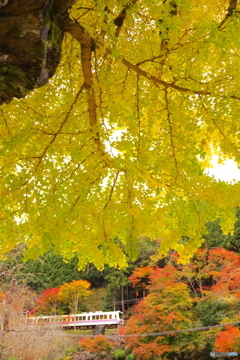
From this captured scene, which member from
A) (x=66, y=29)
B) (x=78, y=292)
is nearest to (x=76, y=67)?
(x=66, y=29)

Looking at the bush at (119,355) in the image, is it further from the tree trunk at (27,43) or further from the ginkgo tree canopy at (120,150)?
the tree trunk at (27,43)

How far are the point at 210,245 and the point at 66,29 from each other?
15637 mm

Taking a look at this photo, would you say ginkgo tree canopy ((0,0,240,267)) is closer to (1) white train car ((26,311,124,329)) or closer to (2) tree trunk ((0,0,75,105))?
(2) tree trunk ((0,0,75,105))

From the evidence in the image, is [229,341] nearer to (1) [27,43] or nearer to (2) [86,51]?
(2) [86,51]

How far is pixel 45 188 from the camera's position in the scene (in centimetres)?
213

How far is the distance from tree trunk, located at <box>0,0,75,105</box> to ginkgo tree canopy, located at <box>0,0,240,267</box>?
8.2 inches

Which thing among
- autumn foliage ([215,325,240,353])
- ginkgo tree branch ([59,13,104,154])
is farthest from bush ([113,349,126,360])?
ginkgo tree branch ([59,13,104,154])

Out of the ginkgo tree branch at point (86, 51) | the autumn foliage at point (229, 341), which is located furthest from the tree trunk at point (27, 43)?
the autumn foliage at point (229, 341)

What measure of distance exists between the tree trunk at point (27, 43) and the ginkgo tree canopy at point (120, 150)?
0.21 m

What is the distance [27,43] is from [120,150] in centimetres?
82

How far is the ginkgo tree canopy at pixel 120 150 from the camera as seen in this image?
2035 millimetres

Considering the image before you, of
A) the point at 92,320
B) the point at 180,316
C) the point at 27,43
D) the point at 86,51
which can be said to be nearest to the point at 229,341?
the point at 180,316

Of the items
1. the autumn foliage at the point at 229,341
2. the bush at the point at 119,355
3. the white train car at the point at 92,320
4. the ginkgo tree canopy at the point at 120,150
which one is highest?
the ginkgo tree canopy at the point at 120,150

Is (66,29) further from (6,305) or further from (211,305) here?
(211,305)
